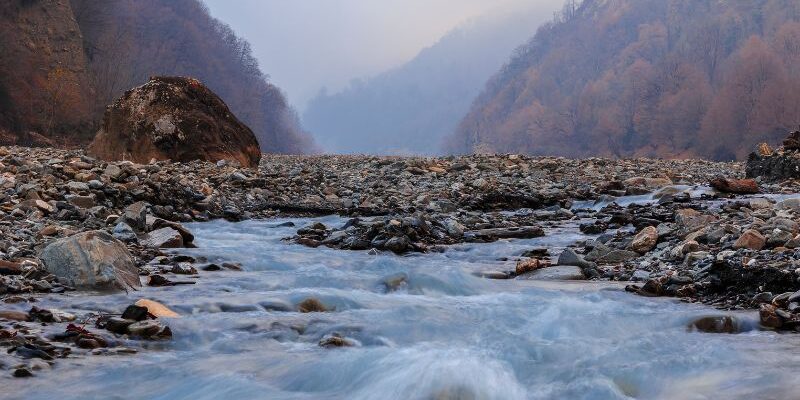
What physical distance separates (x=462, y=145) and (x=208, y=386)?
111 metres

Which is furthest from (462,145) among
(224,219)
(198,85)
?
(224,219)

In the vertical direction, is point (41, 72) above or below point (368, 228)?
above

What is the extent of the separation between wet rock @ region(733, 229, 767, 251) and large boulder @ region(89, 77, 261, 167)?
41.2ft

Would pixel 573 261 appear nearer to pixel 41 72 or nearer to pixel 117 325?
pixel 117 325

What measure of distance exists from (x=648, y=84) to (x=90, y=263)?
8357 centimetres

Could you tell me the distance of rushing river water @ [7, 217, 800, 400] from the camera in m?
3.76

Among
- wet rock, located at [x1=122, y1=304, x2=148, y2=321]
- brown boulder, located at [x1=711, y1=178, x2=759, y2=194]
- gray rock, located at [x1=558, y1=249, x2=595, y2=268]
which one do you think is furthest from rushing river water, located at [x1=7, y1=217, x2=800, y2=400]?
brown boulder, located at [x1=711, y1=178, x2=759, y2=194]

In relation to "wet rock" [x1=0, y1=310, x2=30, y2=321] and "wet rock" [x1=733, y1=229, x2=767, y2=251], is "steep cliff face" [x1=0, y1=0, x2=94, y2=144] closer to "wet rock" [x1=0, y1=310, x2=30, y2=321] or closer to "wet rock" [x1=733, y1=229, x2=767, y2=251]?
"wet rock" [x1=0, y1=310, x2=30, y2=321]

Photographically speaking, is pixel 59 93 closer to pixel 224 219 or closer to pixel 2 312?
pixel 224 219

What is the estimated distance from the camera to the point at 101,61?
48031mm

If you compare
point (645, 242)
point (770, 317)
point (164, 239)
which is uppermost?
point (164, 239)

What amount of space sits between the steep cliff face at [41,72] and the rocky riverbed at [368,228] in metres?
24.2

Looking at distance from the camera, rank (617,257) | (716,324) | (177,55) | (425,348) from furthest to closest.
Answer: (177,55) → (617,257) → (716,324) → (425,348)

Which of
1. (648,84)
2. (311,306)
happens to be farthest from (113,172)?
(648,84)
